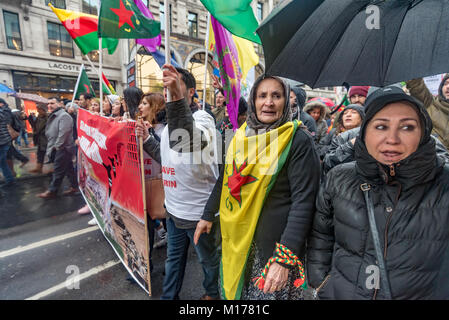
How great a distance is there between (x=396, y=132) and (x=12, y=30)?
63.7ft

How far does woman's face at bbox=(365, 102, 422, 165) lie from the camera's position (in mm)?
1039

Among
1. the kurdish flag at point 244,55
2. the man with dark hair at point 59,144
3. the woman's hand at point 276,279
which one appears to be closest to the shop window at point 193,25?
the man with dark hair at point 59,144

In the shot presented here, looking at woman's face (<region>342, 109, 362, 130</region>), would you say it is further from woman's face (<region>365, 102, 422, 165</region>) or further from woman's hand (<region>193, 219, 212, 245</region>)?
woman's hand (<region>193, 219, 212, 245</region>)

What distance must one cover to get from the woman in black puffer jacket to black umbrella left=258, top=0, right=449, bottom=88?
0.19 metres

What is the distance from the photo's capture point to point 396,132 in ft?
3.44

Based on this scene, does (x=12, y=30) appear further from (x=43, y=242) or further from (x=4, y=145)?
(x=43, y=242)

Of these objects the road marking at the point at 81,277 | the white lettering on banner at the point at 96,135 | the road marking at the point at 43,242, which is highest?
the white lettering on banner at the point at 96,135

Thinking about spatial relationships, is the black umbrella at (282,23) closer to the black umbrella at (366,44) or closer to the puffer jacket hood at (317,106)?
the black umbrella at (366,44)

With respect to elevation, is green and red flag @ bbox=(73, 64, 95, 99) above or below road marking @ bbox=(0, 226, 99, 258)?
above

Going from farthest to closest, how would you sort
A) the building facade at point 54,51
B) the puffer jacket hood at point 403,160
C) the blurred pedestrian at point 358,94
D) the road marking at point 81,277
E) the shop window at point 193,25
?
the shop window at point 193,25 < the building facade at point 54,51 < the blurred pedestrian at point 358,94 < the road marking at point 81,277 < the puffer jacket hood at point 403,160

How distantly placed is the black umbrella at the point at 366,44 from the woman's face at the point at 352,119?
151cm

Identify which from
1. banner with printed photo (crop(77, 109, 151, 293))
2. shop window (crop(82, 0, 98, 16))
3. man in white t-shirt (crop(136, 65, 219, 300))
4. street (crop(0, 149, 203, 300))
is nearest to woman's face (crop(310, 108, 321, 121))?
man in white t-shirt (crop(136, 65, 219, 300))

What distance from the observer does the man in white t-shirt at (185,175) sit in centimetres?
167
